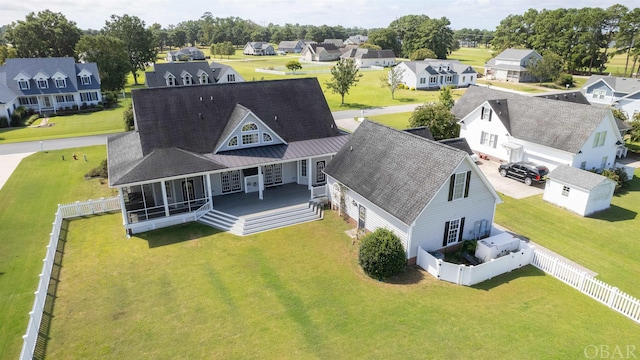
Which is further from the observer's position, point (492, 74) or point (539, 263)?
point (492, 74)

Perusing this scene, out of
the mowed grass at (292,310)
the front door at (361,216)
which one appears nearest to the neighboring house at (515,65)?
the front door at (361,216)

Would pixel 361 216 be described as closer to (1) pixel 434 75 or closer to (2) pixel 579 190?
(2) pixel 579 190

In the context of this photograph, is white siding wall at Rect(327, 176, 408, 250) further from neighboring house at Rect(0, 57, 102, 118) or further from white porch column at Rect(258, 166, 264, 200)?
neighboring house at Rect(0, 57, 102, 118)


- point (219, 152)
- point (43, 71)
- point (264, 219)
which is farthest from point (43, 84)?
point (264, 219)

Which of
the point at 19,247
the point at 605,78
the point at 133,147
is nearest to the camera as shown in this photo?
the point at 19,247

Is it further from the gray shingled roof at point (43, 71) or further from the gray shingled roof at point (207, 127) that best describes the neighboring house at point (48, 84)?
the gray shingled roof at point (207, 127)

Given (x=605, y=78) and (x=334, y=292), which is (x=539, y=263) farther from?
(x=605, y=78)

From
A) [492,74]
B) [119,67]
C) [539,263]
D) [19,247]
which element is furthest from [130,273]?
[492,74]

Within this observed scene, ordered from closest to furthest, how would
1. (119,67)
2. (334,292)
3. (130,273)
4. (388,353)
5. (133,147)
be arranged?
(388,353), (334,292), (130,273), (133,147), (119,67)
